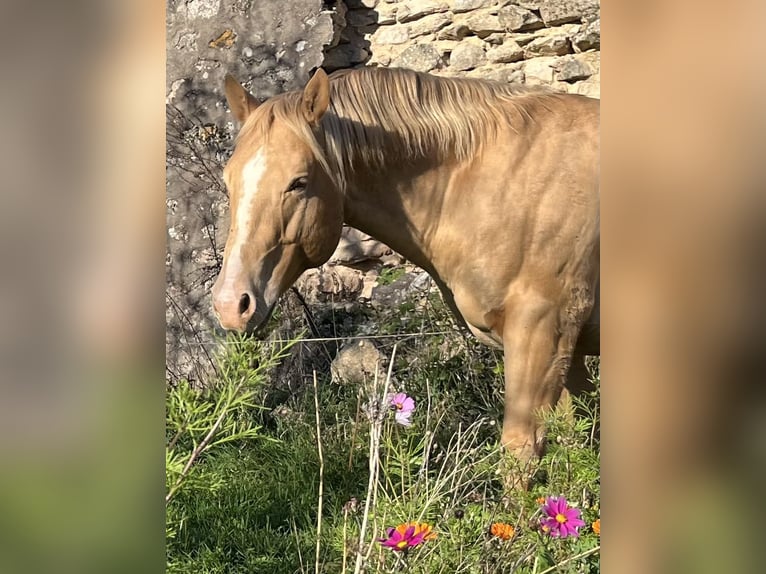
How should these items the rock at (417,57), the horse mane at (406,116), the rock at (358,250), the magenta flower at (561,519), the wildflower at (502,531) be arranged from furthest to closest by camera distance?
the rock at (358,250) → the rock at (417,57) → the horse mane at (406,116) → the wildflower at (502,531) → the magenta flower at (561,519)

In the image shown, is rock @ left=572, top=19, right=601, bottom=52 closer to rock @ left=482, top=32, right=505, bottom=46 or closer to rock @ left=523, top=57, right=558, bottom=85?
rock @ left=523, top=57, right=558, bottom=85

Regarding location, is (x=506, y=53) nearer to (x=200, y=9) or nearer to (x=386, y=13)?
(x=386, y=13)

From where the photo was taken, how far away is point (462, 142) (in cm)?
226

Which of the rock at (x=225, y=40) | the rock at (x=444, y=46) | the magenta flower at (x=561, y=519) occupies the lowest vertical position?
the magenta flower at (x=561, y=519)

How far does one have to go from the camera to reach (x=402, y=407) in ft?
7.09

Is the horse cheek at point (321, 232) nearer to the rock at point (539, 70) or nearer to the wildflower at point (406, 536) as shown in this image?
the wildflower at point (406, 536)

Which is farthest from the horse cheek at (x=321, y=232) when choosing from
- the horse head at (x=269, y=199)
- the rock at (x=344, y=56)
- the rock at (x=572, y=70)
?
the rock at (x=572, y=70)

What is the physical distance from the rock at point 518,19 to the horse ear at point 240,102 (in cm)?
83

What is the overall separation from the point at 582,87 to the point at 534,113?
0.93 ft

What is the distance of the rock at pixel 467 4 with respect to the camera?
233 cm

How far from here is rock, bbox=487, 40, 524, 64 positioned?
2.50m
